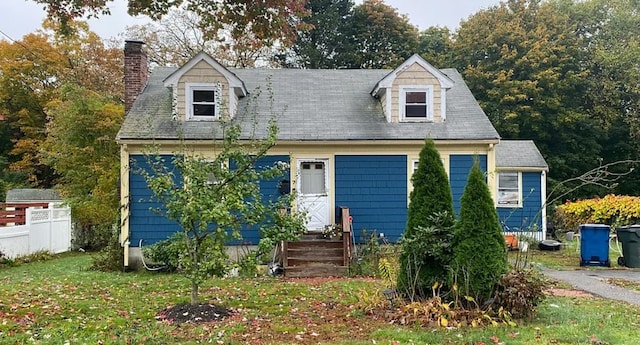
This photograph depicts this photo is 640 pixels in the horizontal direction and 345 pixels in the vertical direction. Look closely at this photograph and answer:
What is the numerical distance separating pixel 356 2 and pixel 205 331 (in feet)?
104

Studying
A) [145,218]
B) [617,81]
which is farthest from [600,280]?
[617,81]

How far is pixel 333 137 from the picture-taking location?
43.8 feet

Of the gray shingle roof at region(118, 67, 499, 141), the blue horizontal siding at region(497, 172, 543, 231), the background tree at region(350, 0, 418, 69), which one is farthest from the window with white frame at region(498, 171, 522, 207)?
the background tree at region(350, 0, 418, 69)

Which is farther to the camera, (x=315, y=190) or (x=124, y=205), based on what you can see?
(x=315, y=190)

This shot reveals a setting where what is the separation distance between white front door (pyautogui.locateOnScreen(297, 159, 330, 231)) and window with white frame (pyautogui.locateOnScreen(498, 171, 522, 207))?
7.76 meters

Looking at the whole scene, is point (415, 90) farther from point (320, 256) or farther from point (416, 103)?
point (320, 256)

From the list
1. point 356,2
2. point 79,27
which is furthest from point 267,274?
point 79,27

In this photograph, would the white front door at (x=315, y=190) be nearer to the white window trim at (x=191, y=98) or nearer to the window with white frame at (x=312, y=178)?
the window with white frame at (x=312, y=178)

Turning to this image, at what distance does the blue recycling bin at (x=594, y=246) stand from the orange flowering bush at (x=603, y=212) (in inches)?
194

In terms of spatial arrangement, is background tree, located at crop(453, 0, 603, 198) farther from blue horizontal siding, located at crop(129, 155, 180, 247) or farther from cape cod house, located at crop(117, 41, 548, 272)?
blue horizontal siding, located at crop(129, 155, 180, 247)

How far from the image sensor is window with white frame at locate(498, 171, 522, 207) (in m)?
18.1

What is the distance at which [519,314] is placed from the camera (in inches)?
256

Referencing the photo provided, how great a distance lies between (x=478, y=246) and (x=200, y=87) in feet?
31.3

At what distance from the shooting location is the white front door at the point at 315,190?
13.6 m
